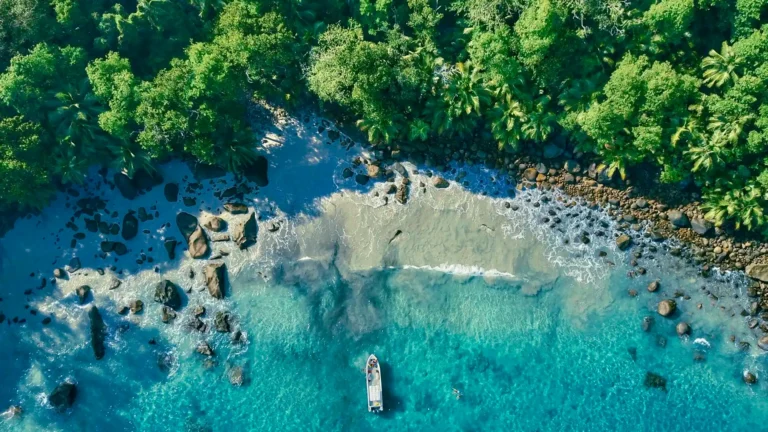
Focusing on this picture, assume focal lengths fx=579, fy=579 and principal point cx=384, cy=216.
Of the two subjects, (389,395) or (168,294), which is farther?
(168,294)

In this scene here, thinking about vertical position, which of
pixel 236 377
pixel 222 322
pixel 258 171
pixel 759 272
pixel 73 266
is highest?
pixel 759 272

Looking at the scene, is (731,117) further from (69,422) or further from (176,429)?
(69,422)

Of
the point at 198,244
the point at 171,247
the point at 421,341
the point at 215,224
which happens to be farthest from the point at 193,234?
the point at 421,341

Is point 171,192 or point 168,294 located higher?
point 171,192

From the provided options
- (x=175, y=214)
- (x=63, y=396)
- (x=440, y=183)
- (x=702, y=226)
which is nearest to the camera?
(x=702, y=226)

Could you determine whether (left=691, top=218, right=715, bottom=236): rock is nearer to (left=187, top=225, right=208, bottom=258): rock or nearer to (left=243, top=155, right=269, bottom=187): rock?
(left=243, top=155, right=269, bottom=187): rock

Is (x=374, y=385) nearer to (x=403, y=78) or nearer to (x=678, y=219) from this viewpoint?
(x=403, y=78)

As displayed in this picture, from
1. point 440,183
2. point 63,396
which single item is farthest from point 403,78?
point 63,396

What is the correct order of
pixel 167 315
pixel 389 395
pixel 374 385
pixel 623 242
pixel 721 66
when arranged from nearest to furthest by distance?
1. pixel 721 66
2. pixel 374 385
3. pixel 389 395
4. pixel 623 242
5. pixel 167 315
